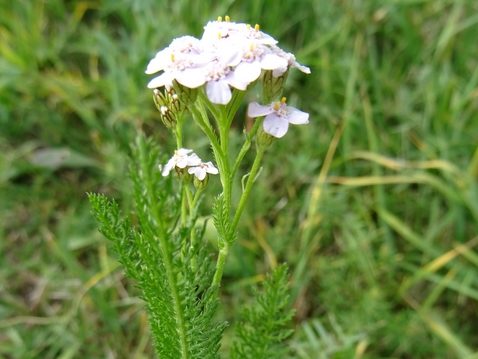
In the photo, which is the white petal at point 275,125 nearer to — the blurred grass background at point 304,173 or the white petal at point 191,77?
the white petal at point 191,77

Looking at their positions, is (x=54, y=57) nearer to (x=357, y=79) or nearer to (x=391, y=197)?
(x=357, y=79)

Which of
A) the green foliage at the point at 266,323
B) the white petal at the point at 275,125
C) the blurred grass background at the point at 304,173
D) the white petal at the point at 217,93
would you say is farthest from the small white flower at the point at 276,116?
the blurred grass background at the point at 304,173

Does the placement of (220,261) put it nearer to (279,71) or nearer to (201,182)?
(201,182)

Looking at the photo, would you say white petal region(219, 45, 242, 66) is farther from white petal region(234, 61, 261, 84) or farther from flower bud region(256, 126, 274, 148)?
flower bud region(256, 126, 274, 148)

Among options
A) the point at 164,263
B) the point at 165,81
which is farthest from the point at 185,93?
the point at 164,263

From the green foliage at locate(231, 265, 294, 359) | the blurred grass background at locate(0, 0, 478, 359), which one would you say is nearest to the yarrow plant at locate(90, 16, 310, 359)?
the green foliage at locate(231, 265, 294, 359)

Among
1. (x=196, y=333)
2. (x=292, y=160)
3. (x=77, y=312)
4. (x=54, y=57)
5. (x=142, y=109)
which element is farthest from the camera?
(x=54, y=57)

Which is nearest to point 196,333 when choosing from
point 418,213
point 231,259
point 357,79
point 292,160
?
point 231,259
